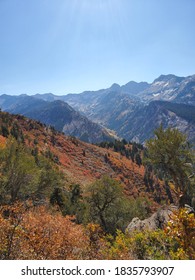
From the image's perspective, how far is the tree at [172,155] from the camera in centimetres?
3678

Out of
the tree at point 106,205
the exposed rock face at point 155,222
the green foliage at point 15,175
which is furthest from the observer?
the tree at point 106,205

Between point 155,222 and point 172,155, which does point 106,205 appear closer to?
point 155,222

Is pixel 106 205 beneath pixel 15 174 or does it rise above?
beneath

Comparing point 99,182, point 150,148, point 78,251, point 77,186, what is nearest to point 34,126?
point 77,186

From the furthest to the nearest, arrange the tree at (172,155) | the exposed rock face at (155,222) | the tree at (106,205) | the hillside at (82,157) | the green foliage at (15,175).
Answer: the hillside at (82,157)
the tree at (106,205)
the green foliage at (15,175)
the tree at (172,155)
the exposed rock face at (155,222)

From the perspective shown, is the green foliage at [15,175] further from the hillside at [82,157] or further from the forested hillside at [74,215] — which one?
the hillside at [82,157]

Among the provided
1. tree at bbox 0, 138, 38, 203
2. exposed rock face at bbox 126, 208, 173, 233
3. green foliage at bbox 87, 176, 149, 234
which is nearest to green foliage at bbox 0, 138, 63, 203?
tree at bbox 0, 138, 38, 203

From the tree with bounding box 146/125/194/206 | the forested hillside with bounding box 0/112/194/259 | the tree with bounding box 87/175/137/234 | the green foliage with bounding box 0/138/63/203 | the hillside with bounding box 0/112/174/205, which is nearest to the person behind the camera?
the forested hillside with bounding box 0/112/194/259

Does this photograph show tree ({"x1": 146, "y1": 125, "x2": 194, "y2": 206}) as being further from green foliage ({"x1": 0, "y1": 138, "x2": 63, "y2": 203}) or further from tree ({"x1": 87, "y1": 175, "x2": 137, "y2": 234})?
green foliage ({"x1": 0, "y1": 138, "x2": 63, "y2": 203})

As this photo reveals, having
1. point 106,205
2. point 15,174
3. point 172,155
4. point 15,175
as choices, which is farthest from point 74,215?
point 172,155

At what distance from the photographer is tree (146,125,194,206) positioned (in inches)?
1448

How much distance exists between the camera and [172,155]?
36875 millimetres

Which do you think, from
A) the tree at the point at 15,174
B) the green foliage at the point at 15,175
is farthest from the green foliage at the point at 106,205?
the tree at the point at 15,174
